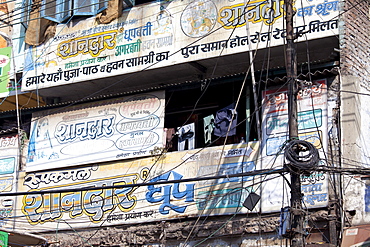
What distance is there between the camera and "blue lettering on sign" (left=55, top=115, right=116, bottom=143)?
52.2 feet

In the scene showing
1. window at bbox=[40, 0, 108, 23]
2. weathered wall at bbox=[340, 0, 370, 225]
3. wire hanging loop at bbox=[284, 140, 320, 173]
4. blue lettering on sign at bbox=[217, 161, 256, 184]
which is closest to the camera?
wire hanging loop at bbox=[284, 140, 320, 173]

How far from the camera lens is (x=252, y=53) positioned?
47.4 feet

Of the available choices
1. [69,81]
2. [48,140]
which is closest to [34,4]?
[69,81]

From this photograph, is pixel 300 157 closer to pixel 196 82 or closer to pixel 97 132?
pixel 196 82

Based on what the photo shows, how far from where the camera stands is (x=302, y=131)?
13.4 meters

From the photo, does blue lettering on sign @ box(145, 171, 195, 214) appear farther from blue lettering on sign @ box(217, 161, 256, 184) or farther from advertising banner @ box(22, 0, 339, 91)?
advertising banner @ box(22, 0, 339, 91)

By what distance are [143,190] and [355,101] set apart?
4.93 m

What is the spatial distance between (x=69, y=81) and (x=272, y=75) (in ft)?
17.0

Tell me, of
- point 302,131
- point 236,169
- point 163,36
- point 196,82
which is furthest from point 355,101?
point 163,36

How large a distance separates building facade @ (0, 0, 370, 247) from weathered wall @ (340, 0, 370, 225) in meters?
0.02

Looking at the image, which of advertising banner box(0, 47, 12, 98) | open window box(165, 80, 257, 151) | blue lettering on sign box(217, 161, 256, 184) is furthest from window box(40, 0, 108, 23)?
blue lettering on sign box(217, 161, 256, 184)

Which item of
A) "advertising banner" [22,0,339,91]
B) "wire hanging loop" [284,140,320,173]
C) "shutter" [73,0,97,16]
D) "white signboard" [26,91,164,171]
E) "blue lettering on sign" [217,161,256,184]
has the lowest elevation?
"wire hanging loop" [284,140,320,173]

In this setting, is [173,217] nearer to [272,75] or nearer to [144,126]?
[144,126]

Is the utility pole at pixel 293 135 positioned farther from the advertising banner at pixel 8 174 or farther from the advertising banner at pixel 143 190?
the advertising banner at pixel 8 174
